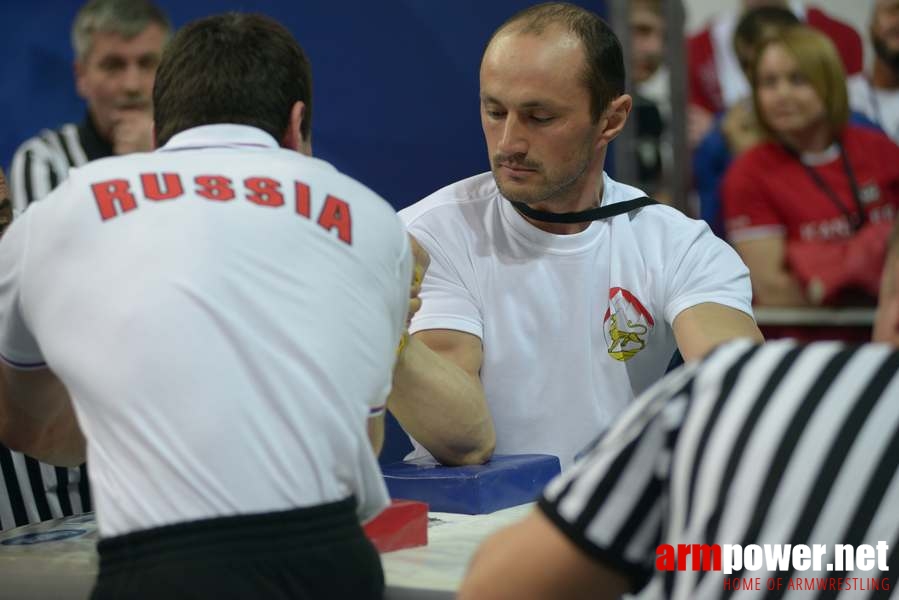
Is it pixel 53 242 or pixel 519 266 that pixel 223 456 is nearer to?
pixel 53 242

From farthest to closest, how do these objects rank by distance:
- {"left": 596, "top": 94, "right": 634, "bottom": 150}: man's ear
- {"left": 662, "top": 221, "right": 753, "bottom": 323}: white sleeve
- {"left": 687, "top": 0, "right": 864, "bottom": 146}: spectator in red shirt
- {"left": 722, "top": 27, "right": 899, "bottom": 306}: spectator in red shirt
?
{"left": 687, "top": 0, "right": 864, "bottom": 146}: spectator in red shirt < {"left": 722, "top": 27, "right": 899, "bottom": 306}: spectator in red shirt < {"left": 596, "top": 94, "right": 634, "bottom": 150}: man's ear < {"left": 662, "top": 221, "right": 753, "bottom": 323}: white sleeve

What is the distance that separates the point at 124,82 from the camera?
13.3 feet

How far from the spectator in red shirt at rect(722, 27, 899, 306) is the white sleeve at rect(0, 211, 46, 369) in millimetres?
2830

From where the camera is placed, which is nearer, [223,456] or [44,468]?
[223,456]

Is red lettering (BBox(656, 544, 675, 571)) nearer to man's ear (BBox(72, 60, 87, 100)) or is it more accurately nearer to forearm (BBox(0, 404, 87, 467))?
forearm (BBox(0, 404, 87, 467))

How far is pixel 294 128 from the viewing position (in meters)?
1.79

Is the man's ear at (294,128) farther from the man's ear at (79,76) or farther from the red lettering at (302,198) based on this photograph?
the man's ear at (79,76)

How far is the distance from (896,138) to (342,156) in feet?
7.13

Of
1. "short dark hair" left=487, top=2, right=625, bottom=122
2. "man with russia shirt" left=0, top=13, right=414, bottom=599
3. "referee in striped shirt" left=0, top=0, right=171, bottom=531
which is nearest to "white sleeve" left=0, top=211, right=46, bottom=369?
"man with russia shirt" left=0, top=13, right=414, bottom=599

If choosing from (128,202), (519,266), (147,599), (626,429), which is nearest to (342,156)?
(519,266)

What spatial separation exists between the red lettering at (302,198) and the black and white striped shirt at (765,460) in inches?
25.5

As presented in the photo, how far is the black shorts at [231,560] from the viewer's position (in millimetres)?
1434

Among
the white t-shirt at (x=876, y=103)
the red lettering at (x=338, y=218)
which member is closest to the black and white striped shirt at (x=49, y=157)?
the red lettering at (x=338, y=218)

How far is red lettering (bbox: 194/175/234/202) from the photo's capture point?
1.57 meters
